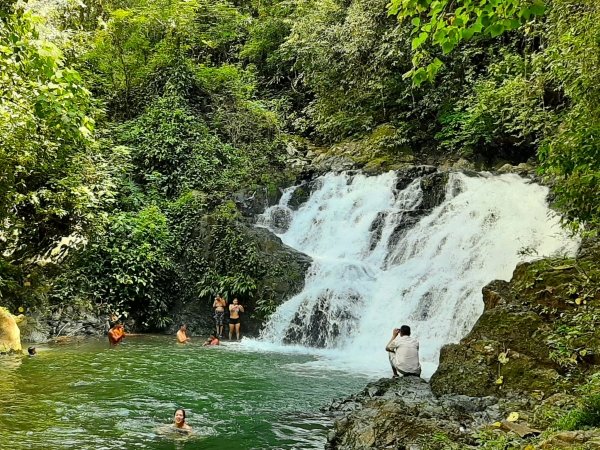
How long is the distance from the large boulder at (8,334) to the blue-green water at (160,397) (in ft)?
2.18

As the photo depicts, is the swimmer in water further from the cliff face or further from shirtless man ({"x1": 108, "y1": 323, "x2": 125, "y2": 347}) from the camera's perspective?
shirtless man ({"x1": 108, "y1": 323, "x2": 125, "y2": 347})

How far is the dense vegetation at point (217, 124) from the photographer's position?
10.0m

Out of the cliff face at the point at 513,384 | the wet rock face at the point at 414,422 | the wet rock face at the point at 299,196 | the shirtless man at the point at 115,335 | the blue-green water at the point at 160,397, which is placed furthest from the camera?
the wet rock face at the point at 299,196

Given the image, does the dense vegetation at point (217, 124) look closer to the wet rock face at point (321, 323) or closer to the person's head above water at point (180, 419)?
the wet rock face at point (321, 323)

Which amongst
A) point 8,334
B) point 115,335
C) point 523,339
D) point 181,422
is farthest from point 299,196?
point 181,422

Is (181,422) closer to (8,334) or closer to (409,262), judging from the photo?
(8,334)

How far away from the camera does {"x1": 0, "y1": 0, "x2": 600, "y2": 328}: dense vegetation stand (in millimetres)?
10031

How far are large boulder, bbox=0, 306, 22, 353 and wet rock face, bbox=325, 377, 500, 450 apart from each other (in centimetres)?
957

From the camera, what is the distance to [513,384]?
7.38 metres

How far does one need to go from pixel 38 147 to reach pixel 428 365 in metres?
8.88

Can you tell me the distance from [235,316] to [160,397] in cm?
703

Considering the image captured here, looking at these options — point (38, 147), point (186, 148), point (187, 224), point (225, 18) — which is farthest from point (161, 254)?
point (225, 18)

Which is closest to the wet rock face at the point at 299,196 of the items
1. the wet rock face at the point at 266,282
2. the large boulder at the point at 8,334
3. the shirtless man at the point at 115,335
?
the wet rock face at the point at 266,282

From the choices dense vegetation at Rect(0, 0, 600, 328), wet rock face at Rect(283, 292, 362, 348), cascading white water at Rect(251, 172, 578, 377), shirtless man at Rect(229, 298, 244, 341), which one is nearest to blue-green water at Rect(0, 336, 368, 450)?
wet rock face at Rect(283, 292, 362, 348)
